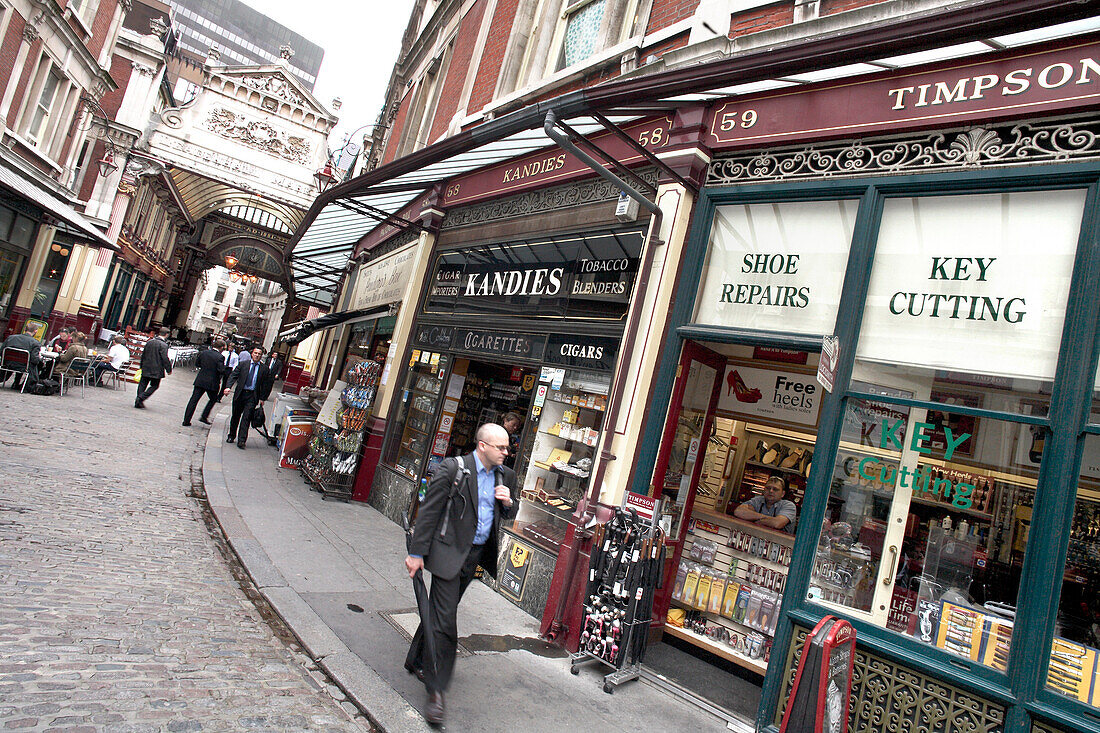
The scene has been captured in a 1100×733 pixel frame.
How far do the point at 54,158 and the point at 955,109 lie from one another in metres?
25.8

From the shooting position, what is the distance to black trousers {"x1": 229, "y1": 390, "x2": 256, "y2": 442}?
39.8 feet

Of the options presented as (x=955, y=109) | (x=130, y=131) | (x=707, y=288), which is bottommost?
(x=707, y=288)

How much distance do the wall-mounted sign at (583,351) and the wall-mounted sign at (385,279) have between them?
441cm

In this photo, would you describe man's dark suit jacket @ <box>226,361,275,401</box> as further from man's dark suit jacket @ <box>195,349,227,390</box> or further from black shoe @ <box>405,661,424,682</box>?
black shoe @ <box>405,661,424,682</box>

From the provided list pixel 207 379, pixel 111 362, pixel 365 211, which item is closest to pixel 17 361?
pixel 207 379

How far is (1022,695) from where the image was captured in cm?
351

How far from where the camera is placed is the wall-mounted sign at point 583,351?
6301 millimetres

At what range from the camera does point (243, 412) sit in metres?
12.3

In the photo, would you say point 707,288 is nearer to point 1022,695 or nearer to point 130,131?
point 1022,695

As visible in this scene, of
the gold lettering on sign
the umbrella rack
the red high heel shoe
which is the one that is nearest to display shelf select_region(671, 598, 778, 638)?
the umbrella rack

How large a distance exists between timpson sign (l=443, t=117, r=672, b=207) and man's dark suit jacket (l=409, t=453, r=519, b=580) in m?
3.96

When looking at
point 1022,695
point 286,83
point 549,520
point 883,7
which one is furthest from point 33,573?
point 286,83

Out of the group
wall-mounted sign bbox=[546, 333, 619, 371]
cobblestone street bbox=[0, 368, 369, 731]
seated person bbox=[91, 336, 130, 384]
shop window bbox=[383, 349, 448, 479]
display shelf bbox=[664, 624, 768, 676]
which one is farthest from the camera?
seated person bbox=[91, 336, 130, 384]

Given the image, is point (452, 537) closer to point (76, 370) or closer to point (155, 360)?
point (155, 360)
